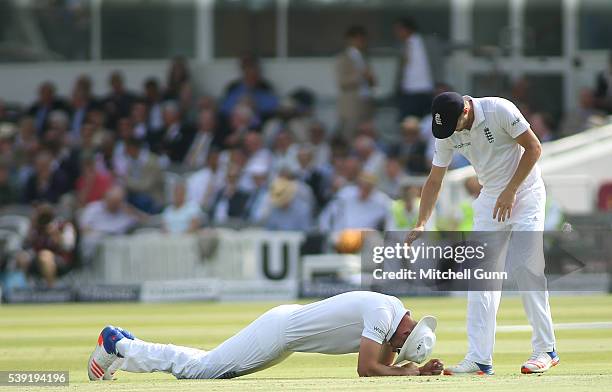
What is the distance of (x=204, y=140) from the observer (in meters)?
18.3

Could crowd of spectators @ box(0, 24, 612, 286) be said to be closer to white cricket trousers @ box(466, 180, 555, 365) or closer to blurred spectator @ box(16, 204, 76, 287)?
blurred spectator @ box(16, 204, 76, 287)

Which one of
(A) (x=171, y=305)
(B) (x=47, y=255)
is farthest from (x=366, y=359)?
(B) (x=47, y=255)

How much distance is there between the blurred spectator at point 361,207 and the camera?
1587 centimetres

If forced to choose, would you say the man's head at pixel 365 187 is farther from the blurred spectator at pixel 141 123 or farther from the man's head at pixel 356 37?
the blurred spectator at pixel 141 123

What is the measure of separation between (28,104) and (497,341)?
11880mm

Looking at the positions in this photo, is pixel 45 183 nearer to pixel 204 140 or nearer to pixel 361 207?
pixel 204 140

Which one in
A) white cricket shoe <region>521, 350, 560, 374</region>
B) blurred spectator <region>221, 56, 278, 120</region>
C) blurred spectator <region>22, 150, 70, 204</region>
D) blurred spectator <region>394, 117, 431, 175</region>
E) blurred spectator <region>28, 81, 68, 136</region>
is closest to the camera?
white cricket shoe <region>521, 350, 560, 374</region>

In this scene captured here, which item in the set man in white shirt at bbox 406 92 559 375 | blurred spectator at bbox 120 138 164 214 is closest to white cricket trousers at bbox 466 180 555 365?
man in white shirt at bbox 406 92 559 375

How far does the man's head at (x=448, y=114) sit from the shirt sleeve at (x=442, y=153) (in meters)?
0.24

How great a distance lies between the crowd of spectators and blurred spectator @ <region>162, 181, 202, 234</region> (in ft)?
0.06

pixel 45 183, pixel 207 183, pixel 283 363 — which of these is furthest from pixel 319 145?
pixel 283 363

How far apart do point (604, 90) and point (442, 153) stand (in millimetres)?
10201

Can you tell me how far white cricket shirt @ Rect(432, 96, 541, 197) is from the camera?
7711mm

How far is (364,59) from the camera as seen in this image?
59.2 ft
